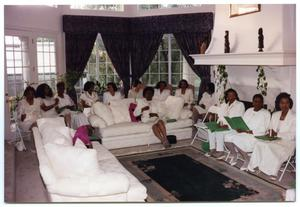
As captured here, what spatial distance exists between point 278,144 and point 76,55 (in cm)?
524

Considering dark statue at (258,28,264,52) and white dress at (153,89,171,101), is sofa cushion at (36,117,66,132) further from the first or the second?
white dress at (153,89,171,101)

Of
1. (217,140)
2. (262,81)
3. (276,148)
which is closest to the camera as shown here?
(276,148)

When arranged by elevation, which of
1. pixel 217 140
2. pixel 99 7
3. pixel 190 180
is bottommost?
pixel 190 180

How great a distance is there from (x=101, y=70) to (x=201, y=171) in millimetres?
4685

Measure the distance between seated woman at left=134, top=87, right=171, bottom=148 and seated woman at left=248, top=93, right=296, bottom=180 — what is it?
188 cm

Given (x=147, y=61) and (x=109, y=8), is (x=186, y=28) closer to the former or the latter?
(x=147, y=61)

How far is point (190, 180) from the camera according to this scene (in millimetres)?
4848

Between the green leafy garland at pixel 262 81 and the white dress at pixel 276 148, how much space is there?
879mm

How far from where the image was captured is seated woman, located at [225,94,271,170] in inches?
206

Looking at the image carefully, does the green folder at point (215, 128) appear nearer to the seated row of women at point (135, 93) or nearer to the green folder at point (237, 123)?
the green folder at point (237, 123)

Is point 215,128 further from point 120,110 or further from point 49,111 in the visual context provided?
point 49,111

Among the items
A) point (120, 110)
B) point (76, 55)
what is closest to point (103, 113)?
point (120, 110)

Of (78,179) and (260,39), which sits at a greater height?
(260,39)

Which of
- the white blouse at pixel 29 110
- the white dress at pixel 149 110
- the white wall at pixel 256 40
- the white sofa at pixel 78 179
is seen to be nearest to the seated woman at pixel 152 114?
the white dress at pixel 149 110
